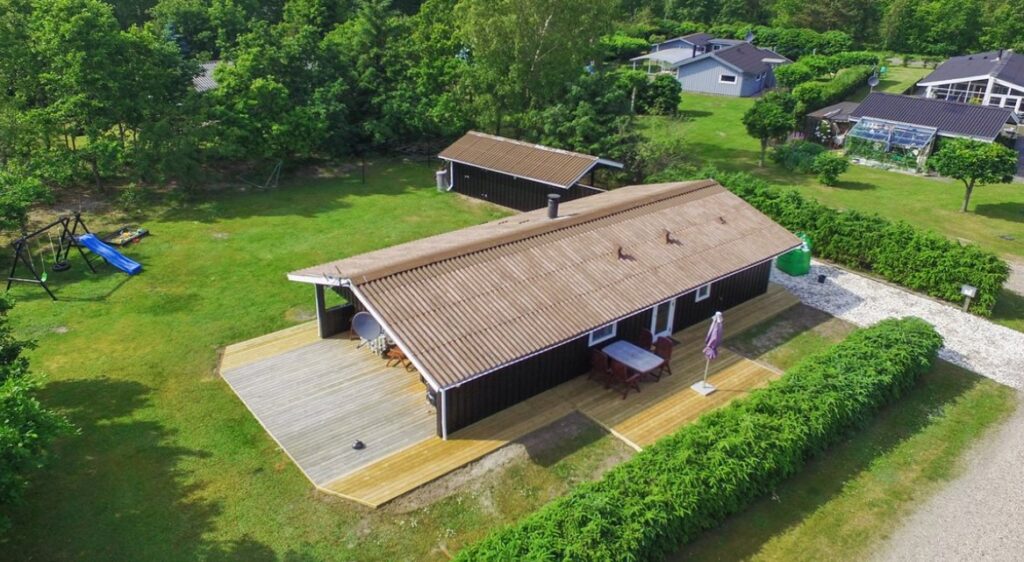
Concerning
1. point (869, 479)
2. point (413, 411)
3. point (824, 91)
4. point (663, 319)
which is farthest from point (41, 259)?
point (824, 91)

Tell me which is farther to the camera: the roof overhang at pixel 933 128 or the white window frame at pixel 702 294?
the roof overhang at pixel 933 128

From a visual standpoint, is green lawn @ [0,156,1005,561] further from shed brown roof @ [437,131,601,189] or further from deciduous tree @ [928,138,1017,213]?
deciduous tree @ [928,138,1017,213]

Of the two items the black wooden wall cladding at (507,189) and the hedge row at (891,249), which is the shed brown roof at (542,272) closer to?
the hedge row at (891,249)

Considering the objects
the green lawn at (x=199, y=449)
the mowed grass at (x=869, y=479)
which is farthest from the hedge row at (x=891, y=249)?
the green lawn at (x=199, y=449)

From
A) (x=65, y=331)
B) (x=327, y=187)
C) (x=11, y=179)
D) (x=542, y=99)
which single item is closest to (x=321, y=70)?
(x=327, y=187)

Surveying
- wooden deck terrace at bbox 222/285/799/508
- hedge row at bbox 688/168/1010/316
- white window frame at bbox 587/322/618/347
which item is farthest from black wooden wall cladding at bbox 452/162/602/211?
white window frame at bbox 587/322/618/347

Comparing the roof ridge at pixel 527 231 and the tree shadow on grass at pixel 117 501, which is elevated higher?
the roof ridge at pixel 527 231

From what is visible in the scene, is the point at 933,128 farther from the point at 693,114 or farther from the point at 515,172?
the point at 515,172

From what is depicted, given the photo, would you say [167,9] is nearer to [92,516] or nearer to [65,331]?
[65,331]
